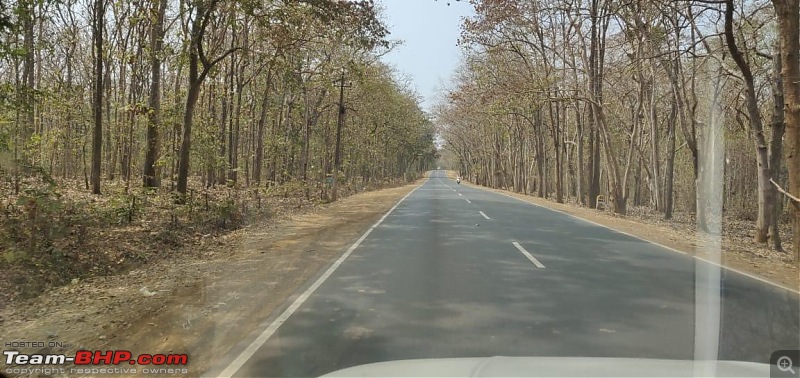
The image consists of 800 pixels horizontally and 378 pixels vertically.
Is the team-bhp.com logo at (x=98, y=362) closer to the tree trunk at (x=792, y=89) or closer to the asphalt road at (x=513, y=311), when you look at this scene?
the asphalt road at (x=513, y=311)

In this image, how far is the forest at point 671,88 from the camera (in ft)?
53.1

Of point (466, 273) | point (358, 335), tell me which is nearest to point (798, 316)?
point (466, 273)

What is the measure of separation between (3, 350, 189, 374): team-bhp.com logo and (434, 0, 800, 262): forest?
447 inches

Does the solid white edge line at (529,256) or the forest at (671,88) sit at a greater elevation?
the forest at (671,88)

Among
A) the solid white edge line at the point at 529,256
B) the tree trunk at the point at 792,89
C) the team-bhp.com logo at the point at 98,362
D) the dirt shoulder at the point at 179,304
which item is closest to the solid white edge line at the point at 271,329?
the dirt shoulder at the point at 179,304

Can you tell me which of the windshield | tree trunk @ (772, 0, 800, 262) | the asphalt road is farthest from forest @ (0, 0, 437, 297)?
tree trunk @ (772, 0, 800, 262)

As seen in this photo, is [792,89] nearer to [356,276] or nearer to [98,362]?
[356,276]

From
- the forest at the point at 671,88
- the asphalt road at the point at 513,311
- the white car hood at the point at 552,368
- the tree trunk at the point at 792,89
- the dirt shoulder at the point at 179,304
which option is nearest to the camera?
the white car hood at the point at 552,368

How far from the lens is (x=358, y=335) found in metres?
5.66

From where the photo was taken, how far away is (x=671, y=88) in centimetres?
2970

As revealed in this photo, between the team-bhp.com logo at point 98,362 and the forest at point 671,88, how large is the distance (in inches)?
447

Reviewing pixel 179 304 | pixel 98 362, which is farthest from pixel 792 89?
pixel 98 362

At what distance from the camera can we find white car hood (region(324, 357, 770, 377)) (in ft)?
12.3

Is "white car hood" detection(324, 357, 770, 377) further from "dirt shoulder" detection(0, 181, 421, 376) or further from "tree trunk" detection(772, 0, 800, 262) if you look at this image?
"tree trunk" detection(772, 0, 800, 262)
